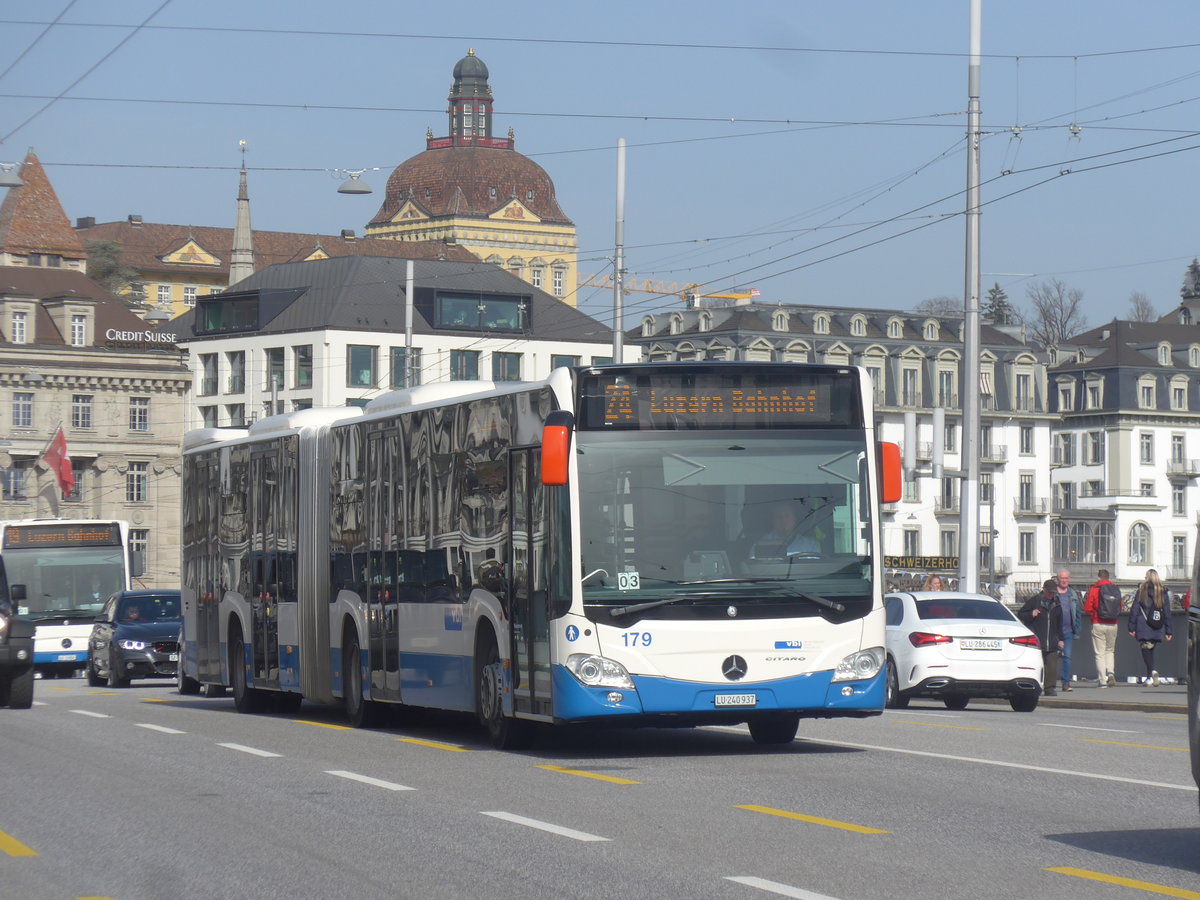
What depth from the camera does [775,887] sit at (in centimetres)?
925

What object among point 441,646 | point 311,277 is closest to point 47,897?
point 441,646

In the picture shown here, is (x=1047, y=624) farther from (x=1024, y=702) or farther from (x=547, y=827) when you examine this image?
(x=547, y=827)

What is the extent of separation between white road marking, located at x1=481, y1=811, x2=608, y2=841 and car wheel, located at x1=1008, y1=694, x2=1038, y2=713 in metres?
14.2

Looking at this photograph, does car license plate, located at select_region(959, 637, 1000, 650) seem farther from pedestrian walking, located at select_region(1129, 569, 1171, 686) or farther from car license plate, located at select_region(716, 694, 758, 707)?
car license plate, located at select_region(716, 694, 758, 707)

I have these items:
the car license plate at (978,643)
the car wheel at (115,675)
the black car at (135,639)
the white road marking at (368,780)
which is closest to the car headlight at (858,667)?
the white road marking at (368,780)

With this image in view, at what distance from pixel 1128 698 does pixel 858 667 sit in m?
12.4

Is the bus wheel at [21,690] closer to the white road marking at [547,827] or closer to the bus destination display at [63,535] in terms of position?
the white road marking at [547,827]

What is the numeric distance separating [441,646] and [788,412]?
3.97m

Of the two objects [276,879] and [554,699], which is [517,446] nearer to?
[554,699]

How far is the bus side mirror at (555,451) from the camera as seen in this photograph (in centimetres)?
1548

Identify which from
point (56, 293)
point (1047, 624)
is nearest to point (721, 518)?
point (1047, 624)

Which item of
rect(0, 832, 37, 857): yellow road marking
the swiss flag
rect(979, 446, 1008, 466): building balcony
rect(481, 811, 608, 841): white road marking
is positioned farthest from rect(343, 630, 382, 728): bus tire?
rect(979, 446, 1008, 466): building balcony

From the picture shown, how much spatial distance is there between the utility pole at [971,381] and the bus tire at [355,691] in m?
13.7

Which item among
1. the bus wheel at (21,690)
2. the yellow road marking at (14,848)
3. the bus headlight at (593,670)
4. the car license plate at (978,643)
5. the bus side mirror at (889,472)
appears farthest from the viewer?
the bus wheel at (21,690)
